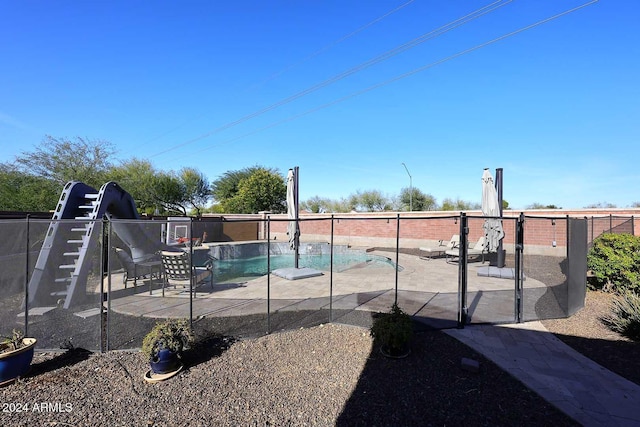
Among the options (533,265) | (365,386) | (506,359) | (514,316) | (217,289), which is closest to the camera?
(365,386)

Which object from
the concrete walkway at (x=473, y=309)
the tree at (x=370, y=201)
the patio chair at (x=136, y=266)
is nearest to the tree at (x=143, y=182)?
the patio chair at (x=136, y=266)

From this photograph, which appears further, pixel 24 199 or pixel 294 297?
pixel 24 199

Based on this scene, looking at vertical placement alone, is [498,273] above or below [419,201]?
below

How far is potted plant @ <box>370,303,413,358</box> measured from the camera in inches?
144

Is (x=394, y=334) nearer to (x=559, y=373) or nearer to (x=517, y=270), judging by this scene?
(x=559, y=373)

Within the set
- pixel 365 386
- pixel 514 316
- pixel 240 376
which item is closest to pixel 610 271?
pixel 514 316

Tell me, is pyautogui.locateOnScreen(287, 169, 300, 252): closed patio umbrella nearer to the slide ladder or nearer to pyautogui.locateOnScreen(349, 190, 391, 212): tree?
the slide ladder

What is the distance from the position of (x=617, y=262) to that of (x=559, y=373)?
4597 millimetres

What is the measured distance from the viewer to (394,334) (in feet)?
12.0

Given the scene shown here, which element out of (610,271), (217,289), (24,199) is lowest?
(217,289)

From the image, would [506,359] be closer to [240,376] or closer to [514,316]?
[514,316]

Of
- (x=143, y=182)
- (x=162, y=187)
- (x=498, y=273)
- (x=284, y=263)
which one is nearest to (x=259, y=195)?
(x=162, y=187)

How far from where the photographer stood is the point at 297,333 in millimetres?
4586

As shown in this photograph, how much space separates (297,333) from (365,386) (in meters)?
1.64
